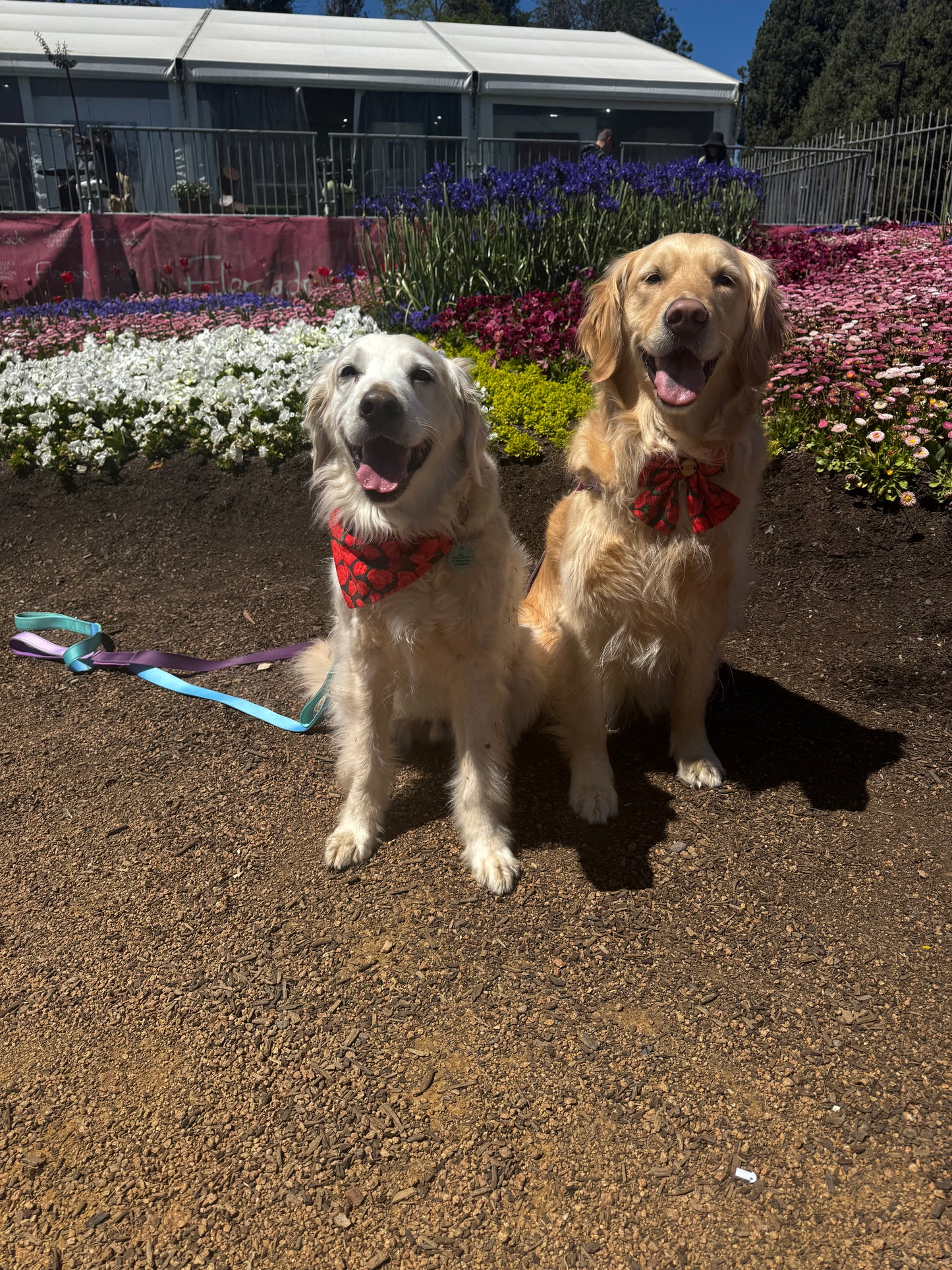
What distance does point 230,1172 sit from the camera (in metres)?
1.72

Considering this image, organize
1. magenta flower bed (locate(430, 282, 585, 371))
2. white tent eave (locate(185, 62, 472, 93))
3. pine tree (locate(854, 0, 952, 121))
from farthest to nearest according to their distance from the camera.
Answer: pine tree (locate(854, 0, 952, 121)) → white tent eave (locate(185, 62, 472, 93)) → magenta flower bed (locate(430, 282, 585, 371))

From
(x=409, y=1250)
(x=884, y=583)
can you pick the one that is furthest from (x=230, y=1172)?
(x=884, y=583)

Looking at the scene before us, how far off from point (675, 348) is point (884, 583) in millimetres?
2272

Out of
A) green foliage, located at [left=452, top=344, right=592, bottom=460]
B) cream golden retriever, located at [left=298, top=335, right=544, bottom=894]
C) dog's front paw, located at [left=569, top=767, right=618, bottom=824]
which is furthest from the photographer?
green foliage, located at [left=452, top=344, right=592, bottom=460]

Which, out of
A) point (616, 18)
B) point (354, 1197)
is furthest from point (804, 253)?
point (616, 18)

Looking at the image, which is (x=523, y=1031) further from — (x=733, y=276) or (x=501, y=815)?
(x=733, y=276)

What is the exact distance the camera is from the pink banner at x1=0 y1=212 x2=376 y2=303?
12.4 meters

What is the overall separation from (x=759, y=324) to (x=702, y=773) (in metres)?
1.55

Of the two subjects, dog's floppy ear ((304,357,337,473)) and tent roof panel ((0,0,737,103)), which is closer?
dog's floppy ear ((304,357,337,473))

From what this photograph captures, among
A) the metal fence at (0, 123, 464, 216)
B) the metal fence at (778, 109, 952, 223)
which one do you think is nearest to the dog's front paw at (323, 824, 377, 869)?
the metal fence at (0, 123, 464, 216)

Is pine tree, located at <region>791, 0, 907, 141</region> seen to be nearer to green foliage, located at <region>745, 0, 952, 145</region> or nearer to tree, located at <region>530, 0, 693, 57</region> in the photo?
green foliage, located at <region>745, 0, 952, 145</region>

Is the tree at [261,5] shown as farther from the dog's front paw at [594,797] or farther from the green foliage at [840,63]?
the dog's front paw at [594,797]

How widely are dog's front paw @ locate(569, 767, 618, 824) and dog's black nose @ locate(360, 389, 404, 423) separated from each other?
1439 millimetres

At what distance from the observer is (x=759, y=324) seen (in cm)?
263
